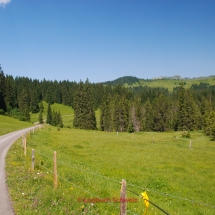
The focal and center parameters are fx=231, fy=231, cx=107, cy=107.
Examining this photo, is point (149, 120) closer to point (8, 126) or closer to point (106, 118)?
point (106, 118)

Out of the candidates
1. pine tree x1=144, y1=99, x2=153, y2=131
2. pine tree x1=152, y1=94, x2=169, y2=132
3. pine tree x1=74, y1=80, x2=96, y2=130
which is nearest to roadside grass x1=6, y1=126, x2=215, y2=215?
pine tree x1=74, y1=80, x2=96, y2=130

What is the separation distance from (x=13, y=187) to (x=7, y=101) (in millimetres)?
106830

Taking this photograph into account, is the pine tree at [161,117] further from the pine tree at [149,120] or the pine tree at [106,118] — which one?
the pine tree at [106,118]

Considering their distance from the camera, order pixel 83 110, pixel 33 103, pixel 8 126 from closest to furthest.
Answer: pixel 8 126 → pixel 83 110 → pixel 33 103

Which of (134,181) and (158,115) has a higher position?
(134,181)

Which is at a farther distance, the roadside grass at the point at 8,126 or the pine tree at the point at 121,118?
the pine tree at the point at 121,118

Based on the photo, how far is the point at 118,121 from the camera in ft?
319

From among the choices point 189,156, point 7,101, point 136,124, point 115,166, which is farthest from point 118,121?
point 115,166

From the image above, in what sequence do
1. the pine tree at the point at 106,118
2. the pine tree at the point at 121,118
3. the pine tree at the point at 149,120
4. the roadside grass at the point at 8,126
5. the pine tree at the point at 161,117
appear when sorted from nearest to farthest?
the roadside grass at the point at 8,126, the pine tree at the point at 121,118, the pine tree at the point at 106,118, the pine tree at the point at 161,117, the pine tree at the point at 149,120

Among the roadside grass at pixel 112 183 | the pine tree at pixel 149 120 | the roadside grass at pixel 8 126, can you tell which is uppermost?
the roadside grass at pixel 112 183

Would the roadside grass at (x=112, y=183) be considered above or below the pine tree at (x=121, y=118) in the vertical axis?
above

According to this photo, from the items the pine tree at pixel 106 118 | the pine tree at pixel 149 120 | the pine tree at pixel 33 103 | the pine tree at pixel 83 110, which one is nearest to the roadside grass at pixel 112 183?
the pine tree at pixel 83 110

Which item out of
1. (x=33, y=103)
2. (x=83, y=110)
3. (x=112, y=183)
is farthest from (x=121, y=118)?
(x=112, y=183)

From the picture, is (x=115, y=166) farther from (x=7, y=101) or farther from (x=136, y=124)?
(x=7, y=101)
